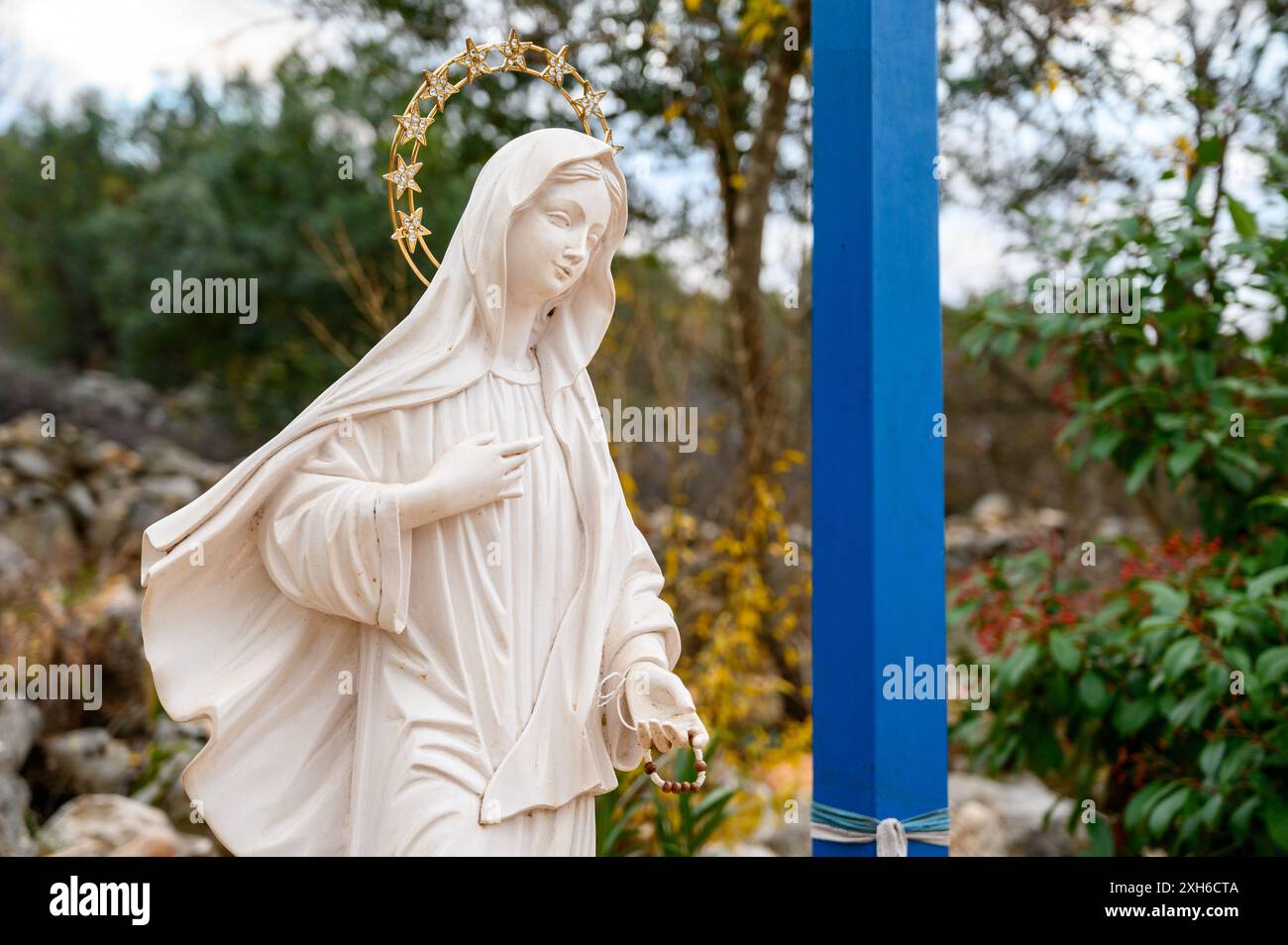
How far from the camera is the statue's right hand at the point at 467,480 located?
7.44ft

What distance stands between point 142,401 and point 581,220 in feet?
34.7

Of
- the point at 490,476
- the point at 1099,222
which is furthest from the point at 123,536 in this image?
the point at 490,476

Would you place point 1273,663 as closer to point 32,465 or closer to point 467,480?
point 467,480


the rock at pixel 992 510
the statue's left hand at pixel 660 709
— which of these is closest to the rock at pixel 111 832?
the statue's left hand at pixel 660 709

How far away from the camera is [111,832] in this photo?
4648 mm

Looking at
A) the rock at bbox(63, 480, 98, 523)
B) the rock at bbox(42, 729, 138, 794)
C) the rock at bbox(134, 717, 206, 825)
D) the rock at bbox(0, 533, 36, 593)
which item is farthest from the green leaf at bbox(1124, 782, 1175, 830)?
the rock at bbox(63, 480, 98, 523)

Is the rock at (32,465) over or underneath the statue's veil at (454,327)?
over

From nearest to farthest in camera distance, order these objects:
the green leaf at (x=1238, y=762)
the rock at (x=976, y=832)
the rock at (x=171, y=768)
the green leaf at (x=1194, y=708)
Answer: the green leaf at (x=1238, y=762) < the green leaf at (x=1194, y=708) < the rock at (x=171, y=768) < the rock at (x=976, y=832)

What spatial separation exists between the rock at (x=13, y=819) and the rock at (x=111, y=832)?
69mm

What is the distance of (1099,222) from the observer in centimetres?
482

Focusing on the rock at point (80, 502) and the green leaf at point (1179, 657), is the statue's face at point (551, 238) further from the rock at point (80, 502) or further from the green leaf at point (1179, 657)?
the rock at point (80, 502)

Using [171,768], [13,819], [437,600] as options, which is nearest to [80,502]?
[171,768]

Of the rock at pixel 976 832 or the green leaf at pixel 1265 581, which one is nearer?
the green leaf at pixel 1265 581

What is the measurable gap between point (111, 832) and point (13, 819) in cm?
33
